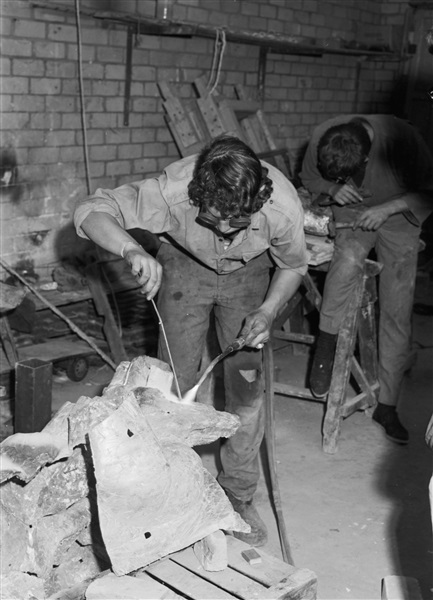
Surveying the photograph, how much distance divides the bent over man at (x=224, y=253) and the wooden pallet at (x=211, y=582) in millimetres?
1018

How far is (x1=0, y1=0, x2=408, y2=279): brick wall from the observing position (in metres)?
5.98

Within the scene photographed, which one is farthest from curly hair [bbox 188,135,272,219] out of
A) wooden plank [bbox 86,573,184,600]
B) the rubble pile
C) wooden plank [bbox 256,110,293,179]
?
wooden plank [bbox 256,110,293,179]

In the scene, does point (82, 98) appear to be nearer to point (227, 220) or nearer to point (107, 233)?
point (107, 233)

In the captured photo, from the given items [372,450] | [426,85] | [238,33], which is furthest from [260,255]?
[426,85]

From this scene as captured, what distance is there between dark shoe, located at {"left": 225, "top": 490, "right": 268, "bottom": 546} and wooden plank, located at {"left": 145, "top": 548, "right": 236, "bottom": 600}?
1138mm

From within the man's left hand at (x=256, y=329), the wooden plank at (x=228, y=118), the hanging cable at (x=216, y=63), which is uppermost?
the hanging cable at (x=216, y=63)

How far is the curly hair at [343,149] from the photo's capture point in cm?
497

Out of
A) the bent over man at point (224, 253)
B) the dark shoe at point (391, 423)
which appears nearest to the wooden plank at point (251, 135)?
the dark shoe at point (391, 423)

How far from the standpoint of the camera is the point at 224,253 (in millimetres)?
3789

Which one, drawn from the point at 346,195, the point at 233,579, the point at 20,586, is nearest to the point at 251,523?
the point at 233,579

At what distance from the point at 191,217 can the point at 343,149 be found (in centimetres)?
165

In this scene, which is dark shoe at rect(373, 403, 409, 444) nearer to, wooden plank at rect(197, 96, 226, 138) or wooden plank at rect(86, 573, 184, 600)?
wooden plank at rect(86, 573, 184, 600)

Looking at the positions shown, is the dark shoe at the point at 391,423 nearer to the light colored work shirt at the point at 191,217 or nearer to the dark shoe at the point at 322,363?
the dark shoe at the point at 322,363

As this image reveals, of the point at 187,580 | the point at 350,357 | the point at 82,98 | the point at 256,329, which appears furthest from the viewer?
the point at 82,98
